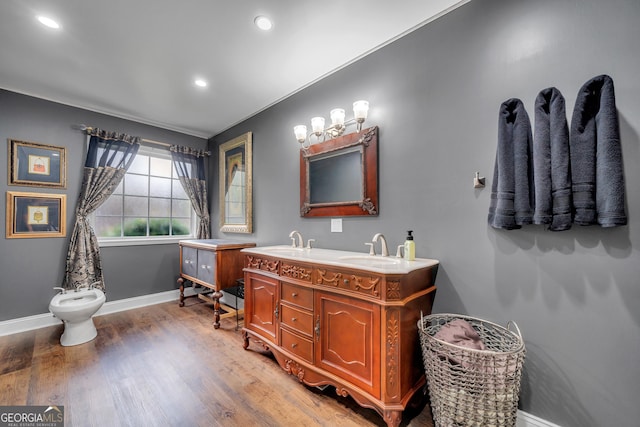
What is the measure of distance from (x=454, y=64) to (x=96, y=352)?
3.64 meters

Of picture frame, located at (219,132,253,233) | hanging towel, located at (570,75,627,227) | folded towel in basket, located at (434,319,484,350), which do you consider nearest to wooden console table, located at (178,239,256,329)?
picture frame, located at (219,132,253,233)

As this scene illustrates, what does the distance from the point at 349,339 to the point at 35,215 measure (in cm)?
355

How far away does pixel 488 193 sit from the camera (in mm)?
1534

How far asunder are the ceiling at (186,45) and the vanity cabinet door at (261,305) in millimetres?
1853

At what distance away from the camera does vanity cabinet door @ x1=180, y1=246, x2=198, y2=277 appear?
3.22 meters

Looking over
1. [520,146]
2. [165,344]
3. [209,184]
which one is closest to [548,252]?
[520,146]

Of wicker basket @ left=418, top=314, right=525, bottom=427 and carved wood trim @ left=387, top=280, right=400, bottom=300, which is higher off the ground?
carved wood trim @ left=387, top=280, right=400, bottom=300

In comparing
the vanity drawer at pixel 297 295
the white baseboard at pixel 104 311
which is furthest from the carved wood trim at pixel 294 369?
the white baseboard at pixel 104 311

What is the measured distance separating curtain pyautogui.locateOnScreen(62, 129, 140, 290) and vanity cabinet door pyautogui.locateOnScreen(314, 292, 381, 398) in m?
2.92

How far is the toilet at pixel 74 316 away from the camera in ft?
7.75

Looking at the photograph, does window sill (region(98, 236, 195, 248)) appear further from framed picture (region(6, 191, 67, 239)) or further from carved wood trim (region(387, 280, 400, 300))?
carved wood trim (region(387, 280, 400, 300))

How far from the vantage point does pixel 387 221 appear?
6.48 ft

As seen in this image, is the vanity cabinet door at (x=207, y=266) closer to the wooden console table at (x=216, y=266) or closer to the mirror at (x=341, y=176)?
the wooden console table at (x=216, y=266)

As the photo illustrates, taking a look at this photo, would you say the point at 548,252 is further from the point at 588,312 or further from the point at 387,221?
the point at 387,221
